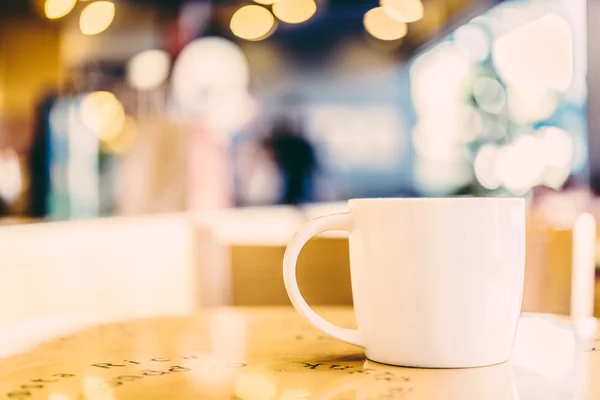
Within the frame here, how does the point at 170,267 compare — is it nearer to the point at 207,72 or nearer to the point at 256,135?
the point at 207,72

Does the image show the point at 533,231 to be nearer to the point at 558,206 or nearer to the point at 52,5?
the point at 52,5

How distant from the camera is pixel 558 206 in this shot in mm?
4426

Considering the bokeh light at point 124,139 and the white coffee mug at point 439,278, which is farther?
the bokeh light at point 124,139

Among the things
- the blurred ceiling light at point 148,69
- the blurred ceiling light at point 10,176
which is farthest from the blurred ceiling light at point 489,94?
the blurred ceiling light at point 10,176

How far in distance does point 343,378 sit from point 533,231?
0.79 metres

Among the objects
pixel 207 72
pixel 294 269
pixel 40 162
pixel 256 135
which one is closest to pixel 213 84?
pixel 207 72

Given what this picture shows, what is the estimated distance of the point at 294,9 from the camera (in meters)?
3.83

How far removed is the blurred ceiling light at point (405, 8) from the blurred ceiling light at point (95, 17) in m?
2.17

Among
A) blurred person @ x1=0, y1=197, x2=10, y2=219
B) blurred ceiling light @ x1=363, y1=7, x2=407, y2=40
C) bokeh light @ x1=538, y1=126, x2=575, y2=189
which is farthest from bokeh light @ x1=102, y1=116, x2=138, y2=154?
bokeh light @ x1=538, y1=126, x2=575, y2=189

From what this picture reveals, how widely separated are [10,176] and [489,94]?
4.12m

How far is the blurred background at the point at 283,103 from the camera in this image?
97.1 inches

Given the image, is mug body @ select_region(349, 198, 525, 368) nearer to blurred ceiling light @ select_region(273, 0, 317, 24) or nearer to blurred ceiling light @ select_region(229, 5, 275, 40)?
blurred ceiling light @ select_region(273, 0, 317, 24)

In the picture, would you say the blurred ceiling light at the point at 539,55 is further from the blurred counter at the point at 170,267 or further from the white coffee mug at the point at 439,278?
the white coffee mug at the point at 439,278

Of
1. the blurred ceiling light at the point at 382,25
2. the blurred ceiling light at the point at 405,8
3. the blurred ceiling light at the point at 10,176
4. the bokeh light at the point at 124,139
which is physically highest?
the blurred ceiling light at the point at 382,25
